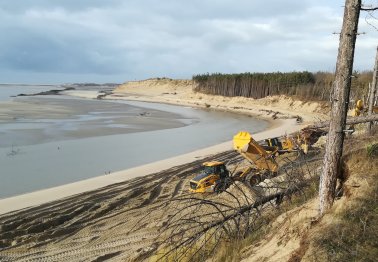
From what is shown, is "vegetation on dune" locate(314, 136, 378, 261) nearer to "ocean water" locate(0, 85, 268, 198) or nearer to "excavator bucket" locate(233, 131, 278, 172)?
"excavator bucket" locate(233, 131, 278, 172)

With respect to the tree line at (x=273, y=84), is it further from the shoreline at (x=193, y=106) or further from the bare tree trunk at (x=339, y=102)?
the bare tree trunk at (x=339, y=102)

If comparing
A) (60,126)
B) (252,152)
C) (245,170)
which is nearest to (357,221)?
(252,152)

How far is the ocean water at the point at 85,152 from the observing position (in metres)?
21.2

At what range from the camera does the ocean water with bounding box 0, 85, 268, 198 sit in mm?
21202

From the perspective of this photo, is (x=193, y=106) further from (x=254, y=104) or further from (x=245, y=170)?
(x=245, y=170)

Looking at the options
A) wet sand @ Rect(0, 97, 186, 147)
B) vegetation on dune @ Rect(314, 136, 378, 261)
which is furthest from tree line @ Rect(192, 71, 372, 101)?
vegetation on dune @ Rect(314, 136, 378, 261)

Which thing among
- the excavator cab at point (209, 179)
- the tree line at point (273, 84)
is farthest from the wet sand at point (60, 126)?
the tree line at point (273, 84)

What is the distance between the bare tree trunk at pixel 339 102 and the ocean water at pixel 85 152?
51.4 feet

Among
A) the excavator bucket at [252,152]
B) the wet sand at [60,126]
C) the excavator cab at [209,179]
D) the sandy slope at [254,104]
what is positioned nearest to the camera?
the excavator cab at [209,179]

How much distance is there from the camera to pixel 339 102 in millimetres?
5777

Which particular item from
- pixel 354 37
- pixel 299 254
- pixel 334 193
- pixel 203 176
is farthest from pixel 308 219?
pixel 203 176

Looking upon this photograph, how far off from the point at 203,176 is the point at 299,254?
1156 cm

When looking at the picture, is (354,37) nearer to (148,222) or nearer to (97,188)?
(148,222)

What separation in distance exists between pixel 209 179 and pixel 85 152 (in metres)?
13.5
